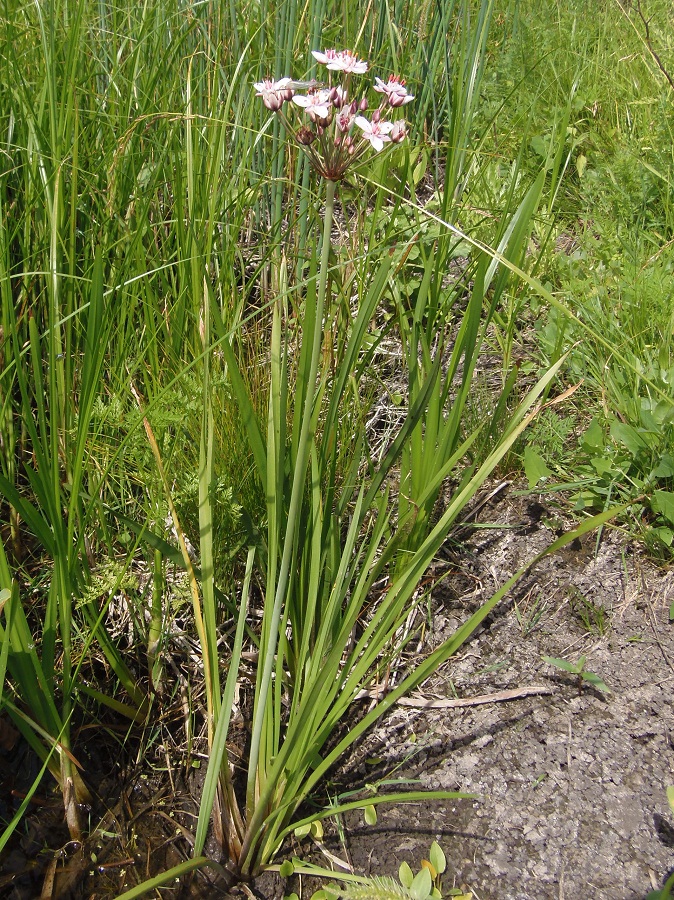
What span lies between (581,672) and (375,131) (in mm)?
990

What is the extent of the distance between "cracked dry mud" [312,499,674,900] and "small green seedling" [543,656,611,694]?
0.02 meters

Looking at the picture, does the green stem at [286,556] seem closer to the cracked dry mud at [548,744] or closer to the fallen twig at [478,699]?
the cracked dry mud at [548,744]

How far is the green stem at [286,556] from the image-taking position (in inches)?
36.5

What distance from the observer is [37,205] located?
1612 millimetres

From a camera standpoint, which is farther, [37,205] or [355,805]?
[37,205]

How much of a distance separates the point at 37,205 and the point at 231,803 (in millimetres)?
1297

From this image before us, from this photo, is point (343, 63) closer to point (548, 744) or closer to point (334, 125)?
point (334, 125)

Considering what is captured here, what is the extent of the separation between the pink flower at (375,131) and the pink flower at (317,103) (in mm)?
42

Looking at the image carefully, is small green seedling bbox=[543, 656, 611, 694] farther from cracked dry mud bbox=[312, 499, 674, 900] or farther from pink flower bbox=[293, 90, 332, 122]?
pink flower bbox=[293, 90, 332, 122]

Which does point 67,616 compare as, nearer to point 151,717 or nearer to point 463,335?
point 151,717

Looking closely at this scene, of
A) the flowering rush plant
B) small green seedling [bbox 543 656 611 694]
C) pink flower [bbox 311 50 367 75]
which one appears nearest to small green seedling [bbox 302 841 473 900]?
small green seedling [bbox 543 656 611 694]

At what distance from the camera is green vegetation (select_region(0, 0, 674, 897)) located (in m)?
1.17

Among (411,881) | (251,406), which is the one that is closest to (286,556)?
(251,406)

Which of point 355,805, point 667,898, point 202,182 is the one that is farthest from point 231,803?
point 202,182
